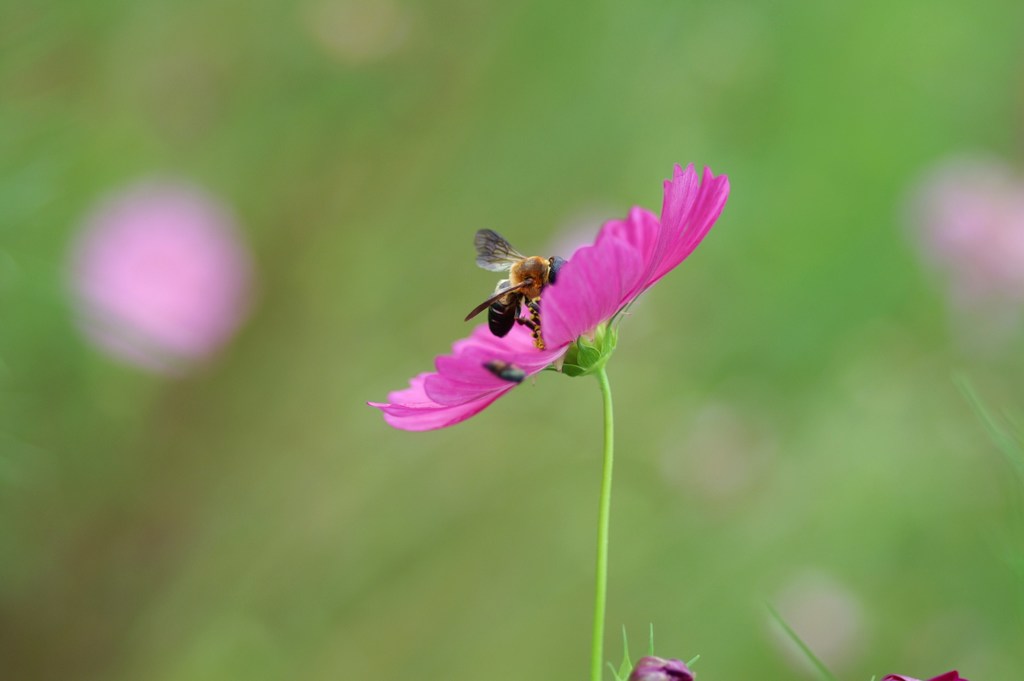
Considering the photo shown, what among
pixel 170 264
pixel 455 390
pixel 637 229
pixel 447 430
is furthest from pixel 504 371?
pixel 170 264

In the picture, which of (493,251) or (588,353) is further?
(493,251)

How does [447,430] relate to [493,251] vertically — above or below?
above

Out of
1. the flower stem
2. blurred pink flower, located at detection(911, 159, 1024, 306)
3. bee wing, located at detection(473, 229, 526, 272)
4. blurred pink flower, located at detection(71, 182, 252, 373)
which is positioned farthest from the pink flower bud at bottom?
blurred pink flower, located at detection(911, 159, 1024, 306)

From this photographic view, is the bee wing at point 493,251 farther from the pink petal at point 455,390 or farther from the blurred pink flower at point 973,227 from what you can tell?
the blurred pink flower at point 973,227

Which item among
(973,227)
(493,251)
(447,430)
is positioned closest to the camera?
(493,251)

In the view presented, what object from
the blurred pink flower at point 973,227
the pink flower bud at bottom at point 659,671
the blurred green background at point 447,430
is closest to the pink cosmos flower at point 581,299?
the pink flower bud at bottom at point 659,671

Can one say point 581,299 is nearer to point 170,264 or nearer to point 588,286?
point 588,286

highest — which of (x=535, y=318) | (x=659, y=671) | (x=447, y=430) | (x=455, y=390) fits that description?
(x=447, y=430)
